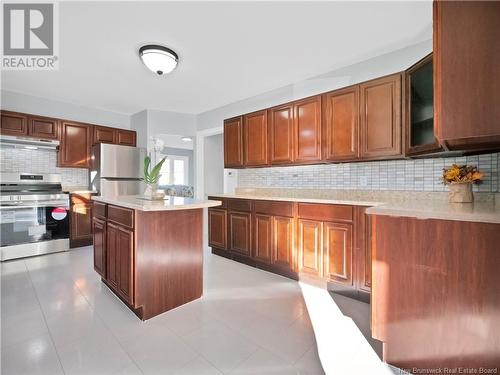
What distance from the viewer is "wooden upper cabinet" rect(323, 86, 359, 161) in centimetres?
255

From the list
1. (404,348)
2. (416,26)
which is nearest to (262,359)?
(404,348)

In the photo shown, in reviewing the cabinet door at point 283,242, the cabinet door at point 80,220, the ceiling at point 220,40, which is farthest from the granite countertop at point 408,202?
the cabinet door at point 80,220

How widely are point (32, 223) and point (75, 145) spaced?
1.42 metres

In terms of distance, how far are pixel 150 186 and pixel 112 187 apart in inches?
97.6

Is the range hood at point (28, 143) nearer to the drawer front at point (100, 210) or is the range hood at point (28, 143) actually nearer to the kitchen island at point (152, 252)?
the drawer front at point (100, 210)

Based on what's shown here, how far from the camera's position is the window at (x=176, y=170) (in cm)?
859

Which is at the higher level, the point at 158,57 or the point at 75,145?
the point at 158,57

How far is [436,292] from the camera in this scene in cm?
130

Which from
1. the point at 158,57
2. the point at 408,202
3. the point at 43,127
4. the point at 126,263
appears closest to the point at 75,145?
the point at 43,127

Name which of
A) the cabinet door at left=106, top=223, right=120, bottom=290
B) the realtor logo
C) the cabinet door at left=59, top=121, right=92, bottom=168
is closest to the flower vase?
the cabinet door at left=106, top=223, right=120, bottom=290

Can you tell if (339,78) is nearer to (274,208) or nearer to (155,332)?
(274,208)

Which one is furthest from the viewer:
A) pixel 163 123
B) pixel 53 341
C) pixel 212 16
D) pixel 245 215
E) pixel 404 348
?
pixel 163 123

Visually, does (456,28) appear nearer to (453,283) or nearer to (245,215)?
(453,283)

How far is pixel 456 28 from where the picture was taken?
117cm
